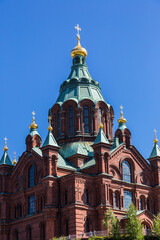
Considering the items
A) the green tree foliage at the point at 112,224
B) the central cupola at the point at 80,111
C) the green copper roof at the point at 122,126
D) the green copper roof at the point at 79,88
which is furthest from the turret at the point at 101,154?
the green copper roof at the point at 79,88

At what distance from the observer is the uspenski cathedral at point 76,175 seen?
53.7 m

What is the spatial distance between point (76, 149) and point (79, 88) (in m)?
10.1

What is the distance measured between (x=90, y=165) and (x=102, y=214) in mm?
6486

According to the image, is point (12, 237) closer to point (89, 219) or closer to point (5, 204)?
point (5, 204)

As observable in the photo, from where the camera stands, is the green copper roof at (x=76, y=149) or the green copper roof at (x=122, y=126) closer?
the green copper roof at (x=76, y=149)

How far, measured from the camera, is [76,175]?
5366 cm

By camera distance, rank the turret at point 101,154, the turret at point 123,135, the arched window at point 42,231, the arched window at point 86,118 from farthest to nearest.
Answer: the arched window at point 86,118, the turret at point 123,135, the turret at point 101,154, the arched window at point 42,231

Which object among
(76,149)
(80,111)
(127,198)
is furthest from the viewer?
(80,111)

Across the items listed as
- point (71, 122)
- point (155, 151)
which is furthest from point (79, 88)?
point (155, 151)

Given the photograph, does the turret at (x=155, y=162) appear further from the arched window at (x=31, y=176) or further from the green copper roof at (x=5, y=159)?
the green copper roof at (x=5, y=159)

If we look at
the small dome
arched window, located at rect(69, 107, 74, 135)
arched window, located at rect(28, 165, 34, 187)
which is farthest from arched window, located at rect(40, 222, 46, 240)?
the small dome

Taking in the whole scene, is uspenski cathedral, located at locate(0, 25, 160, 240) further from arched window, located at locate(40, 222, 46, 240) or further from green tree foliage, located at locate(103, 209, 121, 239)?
green tree foliage, located at locate(103, 209, 121, 239)

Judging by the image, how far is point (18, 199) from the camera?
198 ft

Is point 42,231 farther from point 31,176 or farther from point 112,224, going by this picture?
point 112,224
